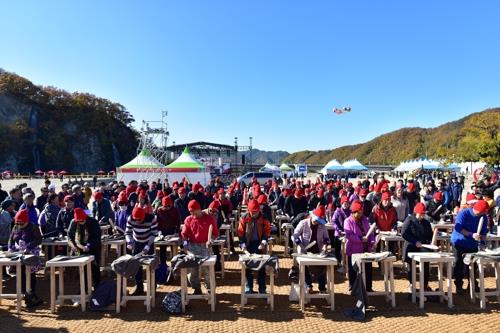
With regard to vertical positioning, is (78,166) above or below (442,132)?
below

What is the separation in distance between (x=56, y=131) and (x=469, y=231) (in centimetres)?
7090

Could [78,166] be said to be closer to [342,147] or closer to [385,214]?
[385,214]

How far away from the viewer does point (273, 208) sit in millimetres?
13383

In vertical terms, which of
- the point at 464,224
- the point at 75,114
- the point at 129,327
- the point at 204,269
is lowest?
the point at 129,327

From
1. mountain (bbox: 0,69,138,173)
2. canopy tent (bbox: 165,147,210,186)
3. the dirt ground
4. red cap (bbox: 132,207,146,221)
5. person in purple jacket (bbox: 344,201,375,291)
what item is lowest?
the dirt ground

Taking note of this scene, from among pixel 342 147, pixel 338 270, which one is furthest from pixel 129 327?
pixel 342 147

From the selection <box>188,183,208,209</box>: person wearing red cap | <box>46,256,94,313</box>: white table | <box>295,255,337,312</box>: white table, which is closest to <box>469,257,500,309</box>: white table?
<box>295,255,337,312</box>: white table

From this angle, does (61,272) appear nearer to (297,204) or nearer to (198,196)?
(198,196)

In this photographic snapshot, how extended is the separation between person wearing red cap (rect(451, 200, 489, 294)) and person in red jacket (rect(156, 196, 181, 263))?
5247 millimetres

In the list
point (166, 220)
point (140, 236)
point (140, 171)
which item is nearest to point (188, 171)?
point (140, 171)

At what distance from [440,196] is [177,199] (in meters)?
7.12

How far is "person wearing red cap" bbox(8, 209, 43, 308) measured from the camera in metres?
6.38

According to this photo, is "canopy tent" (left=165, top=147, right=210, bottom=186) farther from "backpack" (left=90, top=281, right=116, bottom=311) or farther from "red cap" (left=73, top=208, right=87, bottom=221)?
"backpack" (left=90, top=281, right=116, bottom=311)

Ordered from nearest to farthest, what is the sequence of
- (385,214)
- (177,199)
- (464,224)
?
(464,224) < (385,214) < (177,199)
